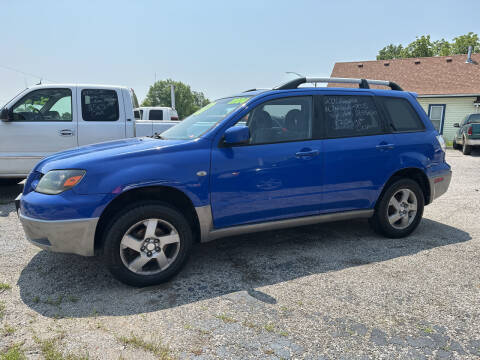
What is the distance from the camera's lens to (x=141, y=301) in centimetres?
297

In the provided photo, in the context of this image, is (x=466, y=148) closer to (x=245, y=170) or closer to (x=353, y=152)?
(x=353, y=152)

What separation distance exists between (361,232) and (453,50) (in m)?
45.3

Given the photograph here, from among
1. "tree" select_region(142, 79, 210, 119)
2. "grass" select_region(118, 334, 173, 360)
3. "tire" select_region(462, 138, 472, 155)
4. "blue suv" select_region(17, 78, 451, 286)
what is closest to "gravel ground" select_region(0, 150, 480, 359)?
"grass" select_region(118, 334, 173, 360)

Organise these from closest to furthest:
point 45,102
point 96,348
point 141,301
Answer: point 96,348
point 141,301
point 45,102

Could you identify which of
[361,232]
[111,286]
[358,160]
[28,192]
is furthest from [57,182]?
[361,232]

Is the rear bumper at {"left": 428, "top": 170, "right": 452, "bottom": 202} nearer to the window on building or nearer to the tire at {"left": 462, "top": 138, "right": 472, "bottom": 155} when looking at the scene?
the tire at {"left": 462, "top": 138, "right": 472, "bottom": 155}

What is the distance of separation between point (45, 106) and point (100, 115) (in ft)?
3.07

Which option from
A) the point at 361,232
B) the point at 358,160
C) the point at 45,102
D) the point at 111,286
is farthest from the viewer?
the point at 45,102

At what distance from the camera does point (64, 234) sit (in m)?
2.95

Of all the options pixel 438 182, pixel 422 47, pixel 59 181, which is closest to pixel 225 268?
pixel 59 181

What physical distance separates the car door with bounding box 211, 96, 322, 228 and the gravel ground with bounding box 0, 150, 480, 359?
1.97ft

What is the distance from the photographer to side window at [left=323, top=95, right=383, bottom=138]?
400 cm

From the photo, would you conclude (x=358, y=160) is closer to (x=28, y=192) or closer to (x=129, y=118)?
(x=28, y=192)

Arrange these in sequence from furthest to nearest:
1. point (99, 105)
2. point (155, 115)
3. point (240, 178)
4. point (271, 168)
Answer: point (155, 115)
point (99, 105)
point (271, 168)
point (240, 178)
